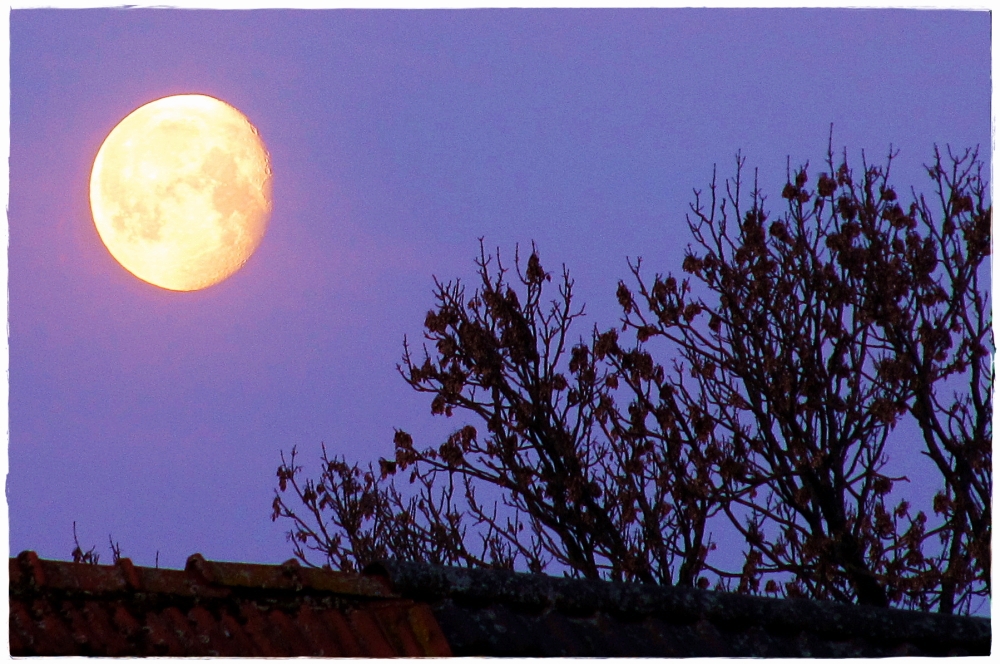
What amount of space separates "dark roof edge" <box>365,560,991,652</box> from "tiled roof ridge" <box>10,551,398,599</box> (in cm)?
18

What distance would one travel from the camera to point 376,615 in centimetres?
479

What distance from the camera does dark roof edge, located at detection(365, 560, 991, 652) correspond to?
4.97m

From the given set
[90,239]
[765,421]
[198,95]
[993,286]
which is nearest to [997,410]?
[993,286]

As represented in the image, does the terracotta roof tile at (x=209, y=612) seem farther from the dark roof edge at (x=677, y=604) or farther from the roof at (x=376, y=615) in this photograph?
the dark roof edge at (x=677, y=604)

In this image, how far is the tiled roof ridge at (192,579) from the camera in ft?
14.9

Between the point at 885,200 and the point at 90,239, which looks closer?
the point at 885,200

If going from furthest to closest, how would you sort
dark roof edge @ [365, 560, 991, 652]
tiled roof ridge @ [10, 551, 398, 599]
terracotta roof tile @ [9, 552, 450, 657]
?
dark roof edge @ [365, 560, 991, 652] → tiled roof ridge @ [10, 551, 398, 599] → terracotta roof tile @ [9, 552, 450, 657]

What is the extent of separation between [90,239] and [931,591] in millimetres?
9332

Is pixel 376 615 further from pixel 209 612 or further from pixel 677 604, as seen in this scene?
pixel 677 604

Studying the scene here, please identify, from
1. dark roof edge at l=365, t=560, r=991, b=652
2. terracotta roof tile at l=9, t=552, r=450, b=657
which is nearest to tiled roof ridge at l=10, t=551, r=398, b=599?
terracotta roof tile at l=9, t=552, r=450, b=657

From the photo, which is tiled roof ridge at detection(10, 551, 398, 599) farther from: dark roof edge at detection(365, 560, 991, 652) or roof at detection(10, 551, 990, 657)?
dark roof edge at detection(365, 560, 991, 652)

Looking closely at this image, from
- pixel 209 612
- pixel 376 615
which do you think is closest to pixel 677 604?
pixel 376 615

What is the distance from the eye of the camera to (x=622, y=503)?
9.70 meters

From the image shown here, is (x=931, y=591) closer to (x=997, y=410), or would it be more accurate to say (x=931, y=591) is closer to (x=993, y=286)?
(x=997, y=410)
